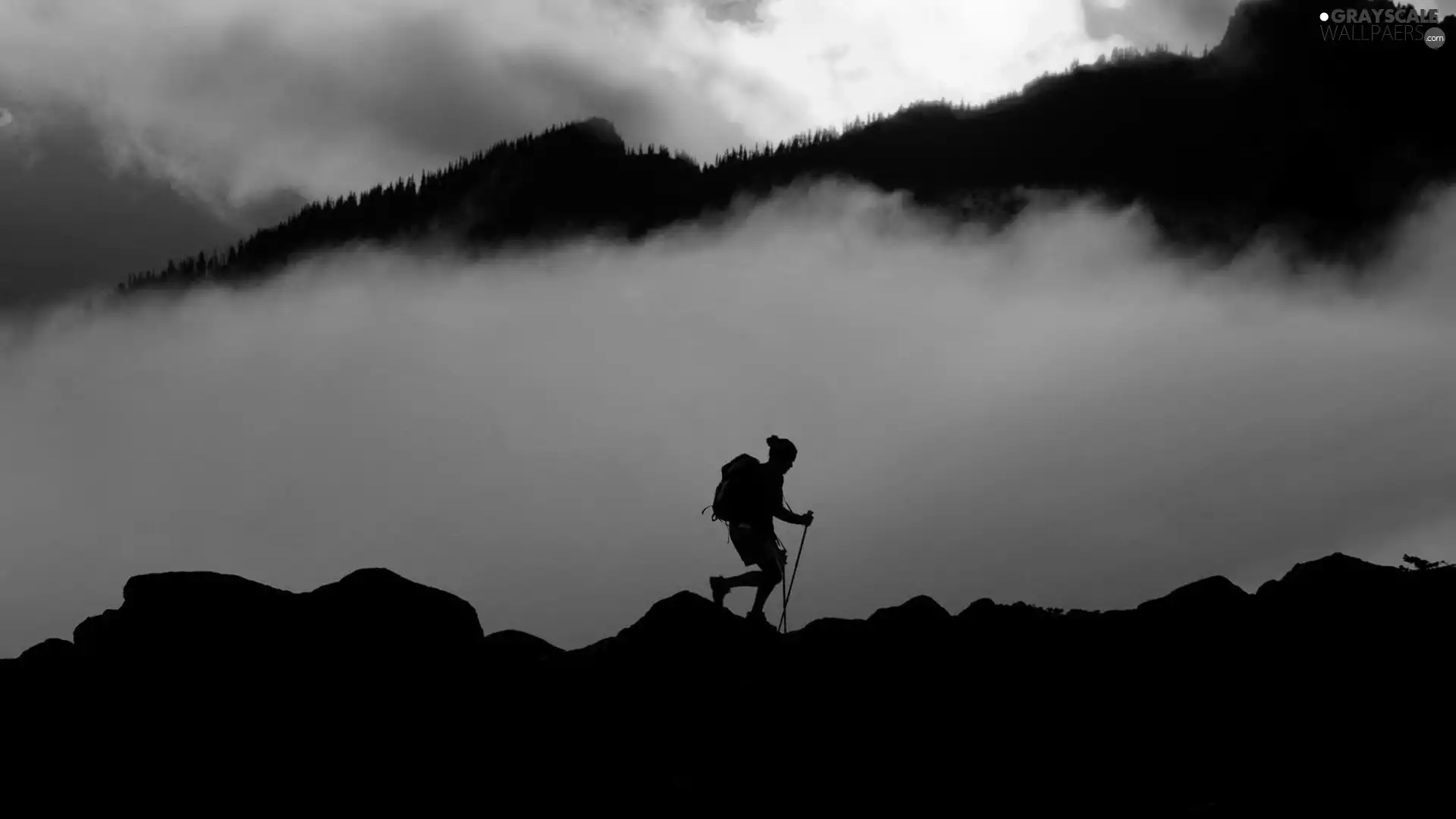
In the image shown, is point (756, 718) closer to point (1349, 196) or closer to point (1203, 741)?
point (1203, 741)

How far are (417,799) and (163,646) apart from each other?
4078mm

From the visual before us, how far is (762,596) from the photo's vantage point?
18.8m

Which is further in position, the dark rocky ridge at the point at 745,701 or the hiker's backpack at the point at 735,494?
the hiker's backpack at the point at 735,494

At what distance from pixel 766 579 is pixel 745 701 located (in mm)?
3916

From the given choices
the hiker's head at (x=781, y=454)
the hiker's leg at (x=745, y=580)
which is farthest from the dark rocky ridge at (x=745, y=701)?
the hiker's head at (x=781, y=454)

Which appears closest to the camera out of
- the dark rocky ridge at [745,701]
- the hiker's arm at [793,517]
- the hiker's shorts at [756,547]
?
the dark rocky ridge at [745,701]

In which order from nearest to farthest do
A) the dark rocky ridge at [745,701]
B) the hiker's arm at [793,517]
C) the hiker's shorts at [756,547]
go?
the dark rocky ridge at [745,701], the hiker's shorts at [756,547], the hiker's arm at [793,517]

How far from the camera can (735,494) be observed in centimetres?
1866

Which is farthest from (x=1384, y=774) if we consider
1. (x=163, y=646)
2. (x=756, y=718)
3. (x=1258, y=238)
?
(x=1258, y=238)

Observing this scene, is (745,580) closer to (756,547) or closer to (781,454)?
(756,547)

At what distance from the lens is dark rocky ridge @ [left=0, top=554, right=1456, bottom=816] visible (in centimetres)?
1374

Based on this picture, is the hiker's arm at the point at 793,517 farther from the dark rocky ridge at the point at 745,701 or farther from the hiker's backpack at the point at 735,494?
the dark rocky ridge at the point at 745,701

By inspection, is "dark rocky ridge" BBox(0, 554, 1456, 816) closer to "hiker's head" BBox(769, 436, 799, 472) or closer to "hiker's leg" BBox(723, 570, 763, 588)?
"hiker's leg" BBox(723, 570, 763, 588)

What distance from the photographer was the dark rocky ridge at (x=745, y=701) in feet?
45.1
